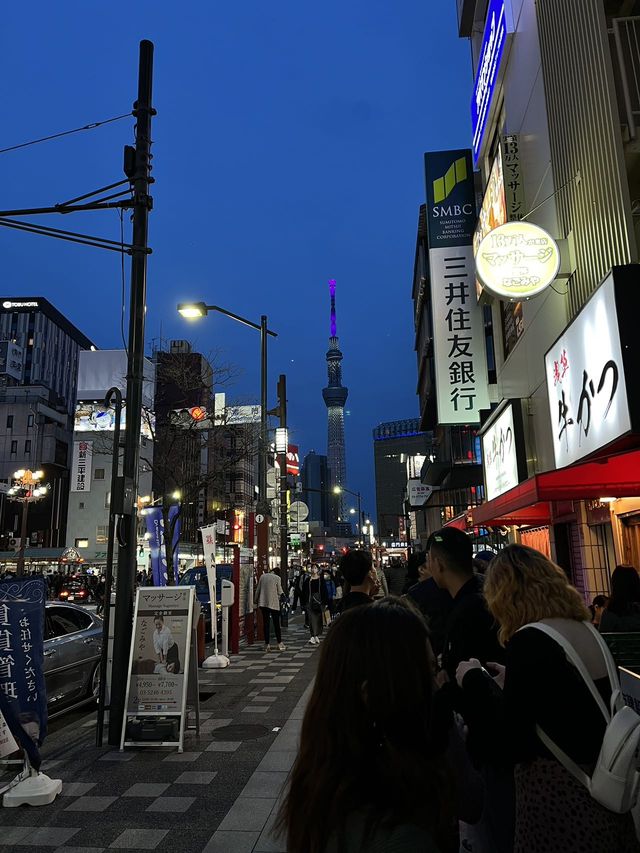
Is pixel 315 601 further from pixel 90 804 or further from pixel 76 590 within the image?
pixel 76 590

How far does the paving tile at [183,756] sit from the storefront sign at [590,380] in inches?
211

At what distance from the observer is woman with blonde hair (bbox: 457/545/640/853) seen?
2395 millimetres

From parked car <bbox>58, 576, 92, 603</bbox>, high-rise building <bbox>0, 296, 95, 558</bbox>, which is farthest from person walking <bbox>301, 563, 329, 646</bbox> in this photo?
high-rise building <bbox>0, 296, 95, 558</bbox>

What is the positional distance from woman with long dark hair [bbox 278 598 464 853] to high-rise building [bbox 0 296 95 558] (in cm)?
7312

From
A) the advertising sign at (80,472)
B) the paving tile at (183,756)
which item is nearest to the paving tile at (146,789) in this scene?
the paving tile at (183,756)

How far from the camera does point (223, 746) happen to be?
731 centimetres

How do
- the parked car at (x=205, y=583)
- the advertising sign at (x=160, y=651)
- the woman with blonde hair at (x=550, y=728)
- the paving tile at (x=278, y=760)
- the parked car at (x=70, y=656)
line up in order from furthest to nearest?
the parked car at (x=205, y=583), the parked car at (x=70, y=656), the advertising sign at (x=160, y=651), the paving tile at (x=278, y=760), the woman with blonde hair at (x=550, y=728)

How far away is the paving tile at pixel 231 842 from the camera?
15.1 feet

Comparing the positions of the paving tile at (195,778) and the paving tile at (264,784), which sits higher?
the paving tile at (264,784)

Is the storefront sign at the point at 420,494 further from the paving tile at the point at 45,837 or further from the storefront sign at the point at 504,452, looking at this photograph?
the paving tile at the point at 45,837

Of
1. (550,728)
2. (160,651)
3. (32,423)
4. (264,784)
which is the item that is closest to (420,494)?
(160,651)

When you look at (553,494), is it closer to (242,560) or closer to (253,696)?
(253,696)

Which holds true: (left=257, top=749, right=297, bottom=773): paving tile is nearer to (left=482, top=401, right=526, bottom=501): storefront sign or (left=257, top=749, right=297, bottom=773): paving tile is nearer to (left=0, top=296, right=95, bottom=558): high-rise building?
(left=482, top=401, right=526, bottom=501): storefront sign

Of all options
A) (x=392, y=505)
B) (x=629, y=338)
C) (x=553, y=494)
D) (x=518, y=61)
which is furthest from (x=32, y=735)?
(x=392, y=505)
